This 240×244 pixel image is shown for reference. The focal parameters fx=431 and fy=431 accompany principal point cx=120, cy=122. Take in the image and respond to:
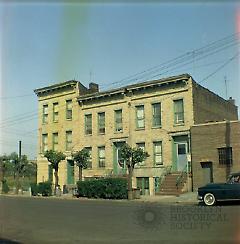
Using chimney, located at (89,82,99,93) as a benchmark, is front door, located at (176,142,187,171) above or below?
below

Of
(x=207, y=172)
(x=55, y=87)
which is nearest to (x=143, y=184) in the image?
(x=207, y=172)

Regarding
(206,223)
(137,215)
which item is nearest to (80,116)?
(137,215)

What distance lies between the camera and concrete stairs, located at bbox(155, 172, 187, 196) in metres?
32.6

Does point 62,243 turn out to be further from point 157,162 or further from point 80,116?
point 80,116

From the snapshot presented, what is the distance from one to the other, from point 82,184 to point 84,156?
405cm

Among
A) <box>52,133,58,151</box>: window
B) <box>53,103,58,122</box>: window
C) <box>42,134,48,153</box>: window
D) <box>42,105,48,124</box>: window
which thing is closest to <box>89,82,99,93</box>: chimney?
<box>53,103,58,122</box>: window

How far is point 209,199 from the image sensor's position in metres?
21.0

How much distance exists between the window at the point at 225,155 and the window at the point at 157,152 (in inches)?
230

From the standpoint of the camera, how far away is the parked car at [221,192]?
2054 cm

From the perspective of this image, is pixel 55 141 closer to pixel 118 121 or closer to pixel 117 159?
pixel 117 159

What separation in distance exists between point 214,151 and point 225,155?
88cm

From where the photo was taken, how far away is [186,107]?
35375mm

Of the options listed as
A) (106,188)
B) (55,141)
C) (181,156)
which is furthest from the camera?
(55,141)

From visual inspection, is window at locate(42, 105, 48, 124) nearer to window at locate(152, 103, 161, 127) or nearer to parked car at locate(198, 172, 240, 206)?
window at locate(152, 103, 161, 127)
